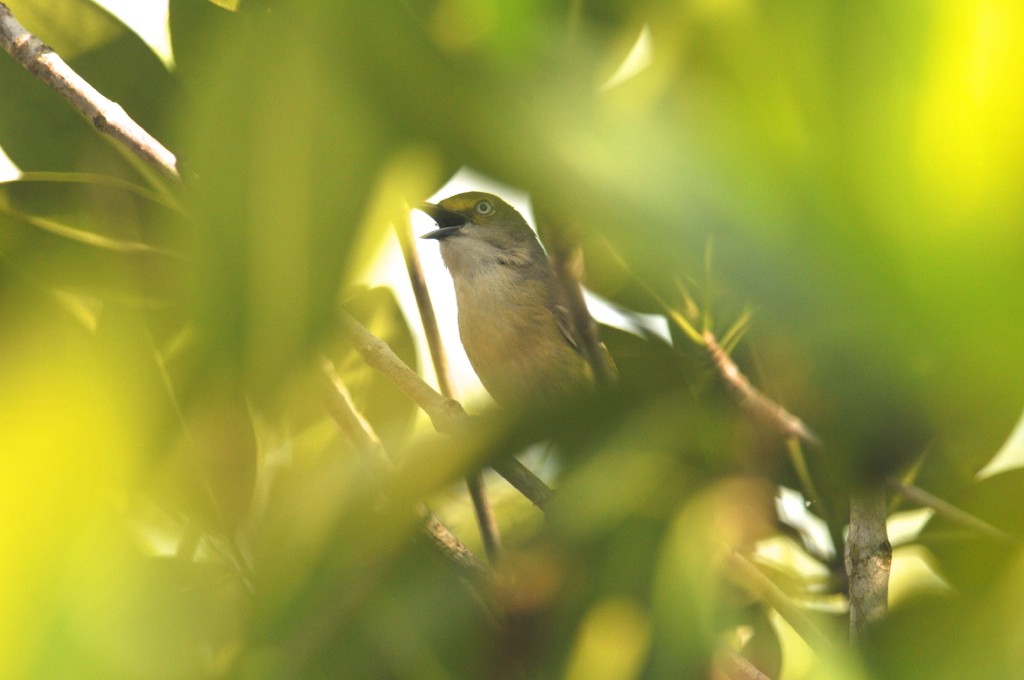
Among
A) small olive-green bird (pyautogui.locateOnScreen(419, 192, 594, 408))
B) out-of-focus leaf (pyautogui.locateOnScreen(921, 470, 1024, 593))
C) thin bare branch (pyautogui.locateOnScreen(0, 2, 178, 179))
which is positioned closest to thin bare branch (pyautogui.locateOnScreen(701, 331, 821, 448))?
out-of-focus leaf (pyautogui.locateOnScreen(921, 470, 1024, 593))

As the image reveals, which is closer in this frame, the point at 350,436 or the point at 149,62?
the point at 350,436

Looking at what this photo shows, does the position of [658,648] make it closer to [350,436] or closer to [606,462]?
[606,462]

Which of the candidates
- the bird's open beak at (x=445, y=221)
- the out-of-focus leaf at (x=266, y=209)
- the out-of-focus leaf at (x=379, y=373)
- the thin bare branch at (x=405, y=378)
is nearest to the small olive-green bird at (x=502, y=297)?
the bird's open beak at (x=445, y=221)

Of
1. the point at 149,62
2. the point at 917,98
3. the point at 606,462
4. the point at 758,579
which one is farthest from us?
the point at 149,62

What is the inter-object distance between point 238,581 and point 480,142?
252 mm

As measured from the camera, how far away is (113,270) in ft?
1.56

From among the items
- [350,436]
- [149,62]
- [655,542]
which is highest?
[149,62]

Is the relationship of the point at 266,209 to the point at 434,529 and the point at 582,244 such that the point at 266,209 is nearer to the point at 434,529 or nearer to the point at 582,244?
the point at 582,244

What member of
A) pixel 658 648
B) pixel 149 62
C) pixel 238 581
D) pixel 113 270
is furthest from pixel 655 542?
pixel 149 62

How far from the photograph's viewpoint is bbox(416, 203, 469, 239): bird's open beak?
2943 millimetres

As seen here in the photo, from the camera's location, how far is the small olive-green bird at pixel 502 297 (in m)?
2.66

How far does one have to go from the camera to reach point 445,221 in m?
3.04

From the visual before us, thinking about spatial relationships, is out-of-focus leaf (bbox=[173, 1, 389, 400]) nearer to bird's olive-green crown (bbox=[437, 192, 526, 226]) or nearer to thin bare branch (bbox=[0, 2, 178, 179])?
thin bare branch (bbox=[0, 2, 178, 179])

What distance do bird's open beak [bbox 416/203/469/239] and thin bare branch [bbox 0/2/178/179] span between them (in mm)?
1801
